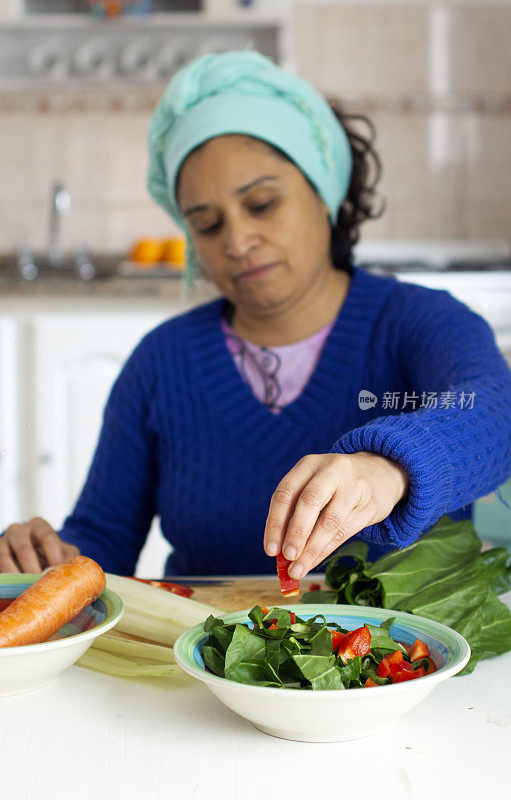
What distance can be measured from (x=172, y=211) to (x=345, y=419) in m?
0.40

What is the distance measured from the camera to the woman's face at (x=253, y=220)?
94cm

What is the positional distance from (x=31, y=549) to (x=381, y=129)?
2306mm

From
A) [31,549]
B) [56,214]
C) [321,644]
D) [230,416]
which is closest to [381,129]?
[56,214]

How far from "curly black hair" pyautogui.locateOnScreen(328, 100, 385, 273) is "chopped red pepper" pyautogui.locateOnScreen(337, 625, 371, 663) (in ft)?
2.09

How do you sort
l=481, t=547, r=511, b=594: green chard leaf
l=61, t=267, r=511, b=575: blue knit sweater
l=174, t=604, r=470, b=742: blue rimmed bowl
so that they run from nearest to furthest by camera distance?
l=174, t=604, r=470, b=742: blue rimmed bowl → l=481, t=547, r=511, b=594: green chard leaf → l=61, t=267, r=511, b=575: blue knit sweater

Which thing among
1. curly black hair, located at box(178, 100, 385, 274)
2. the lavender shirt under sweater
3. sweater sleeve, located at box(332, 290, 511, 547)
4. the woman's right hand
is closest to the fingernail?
sweater sleeve, located at box(332, 290, 511, 547)

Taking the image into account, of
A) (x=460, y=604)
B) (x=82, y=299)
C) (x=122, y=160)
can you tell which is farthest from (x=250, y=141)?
(x=122, y=160)

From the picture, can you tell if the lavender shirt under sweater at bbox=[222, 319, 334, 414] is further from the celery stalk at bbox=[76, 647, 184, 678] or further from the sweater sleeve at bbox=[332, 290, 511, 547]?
the celery stalk at bbox=[76, 647, 184, 678]

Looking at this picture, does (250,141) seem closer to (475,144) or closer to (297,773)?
(297,773)

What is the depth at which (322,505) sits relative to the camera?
1.59ft

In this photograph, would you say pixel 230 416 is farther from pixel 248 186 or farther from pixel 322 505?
pixel 322 505

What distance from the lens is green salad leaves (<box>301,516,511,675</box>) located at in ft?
1.96

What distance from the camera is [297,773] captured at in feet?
1.46

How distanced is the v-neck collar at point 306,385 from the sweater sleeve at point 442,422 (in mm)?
55
